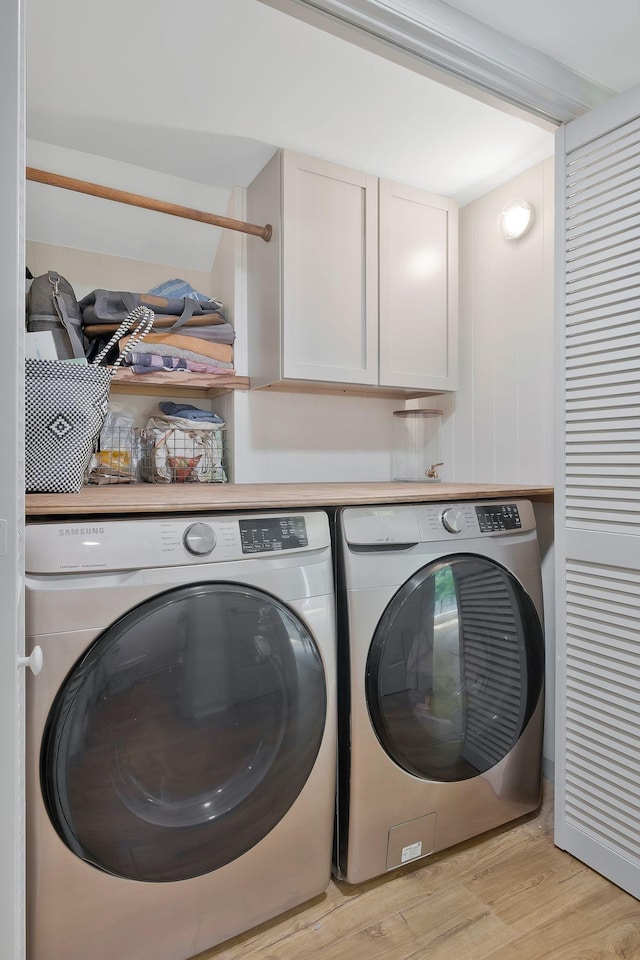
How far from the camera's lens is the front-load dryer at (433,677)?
1422 mm

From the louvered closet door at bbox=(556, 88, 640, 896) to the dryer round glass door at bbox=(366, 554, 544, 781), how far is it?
0.45ft

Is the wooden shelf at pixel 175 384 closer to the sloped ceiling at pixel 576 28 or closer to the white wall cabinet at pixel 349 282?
the white wall cabinet at pixel 349 282

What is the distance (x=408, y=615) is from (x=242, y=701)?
1.64 feet

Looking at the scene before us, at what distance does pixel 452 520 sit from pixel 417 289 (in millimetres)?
1013

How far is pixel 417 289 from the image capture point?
83.1 inches

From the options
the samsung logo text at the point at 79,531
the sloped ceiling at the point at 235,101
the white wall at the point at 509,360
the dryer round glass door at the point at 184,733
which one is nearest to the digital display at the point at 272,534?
the dryer round glass door at the point at 184,733

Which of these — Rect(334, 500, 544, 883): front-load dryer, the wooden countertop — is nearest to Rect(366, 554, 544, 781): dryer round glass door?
Rect(334, 500, 544, 883): front-load dryer

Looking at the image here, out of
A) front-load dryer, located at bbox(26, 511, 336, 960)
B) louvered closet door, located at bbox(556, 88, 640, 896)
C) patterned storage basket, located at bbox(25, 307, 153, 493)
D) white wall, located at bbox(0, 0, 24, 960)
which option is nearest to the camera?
white wall, located at bbox(0, 0, 24, 960)

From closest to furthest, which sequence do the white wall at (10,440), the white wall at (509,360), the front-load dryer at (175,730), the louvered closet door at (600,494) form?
the white wall at (10,440) → the front-load dryer at (175,730) → the louvered closet door at (600,494) → the white wall at (509,360)

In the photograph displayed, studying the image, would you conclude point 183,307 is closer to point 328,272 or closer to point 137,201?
point 137,201

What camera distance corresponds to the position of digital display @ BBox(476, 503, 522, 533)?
1644 millimetres

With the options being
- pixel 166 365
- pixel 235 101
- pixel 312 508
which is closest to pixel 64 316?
pixel 166 365

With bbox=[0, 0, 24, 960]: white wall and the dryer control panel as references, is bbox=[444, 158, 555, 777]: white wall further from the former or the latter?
bbox=[0, 0, 24, 960]: white wall

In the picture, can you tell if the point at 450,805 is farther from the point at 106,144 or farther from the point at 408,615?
the point at 106,144
